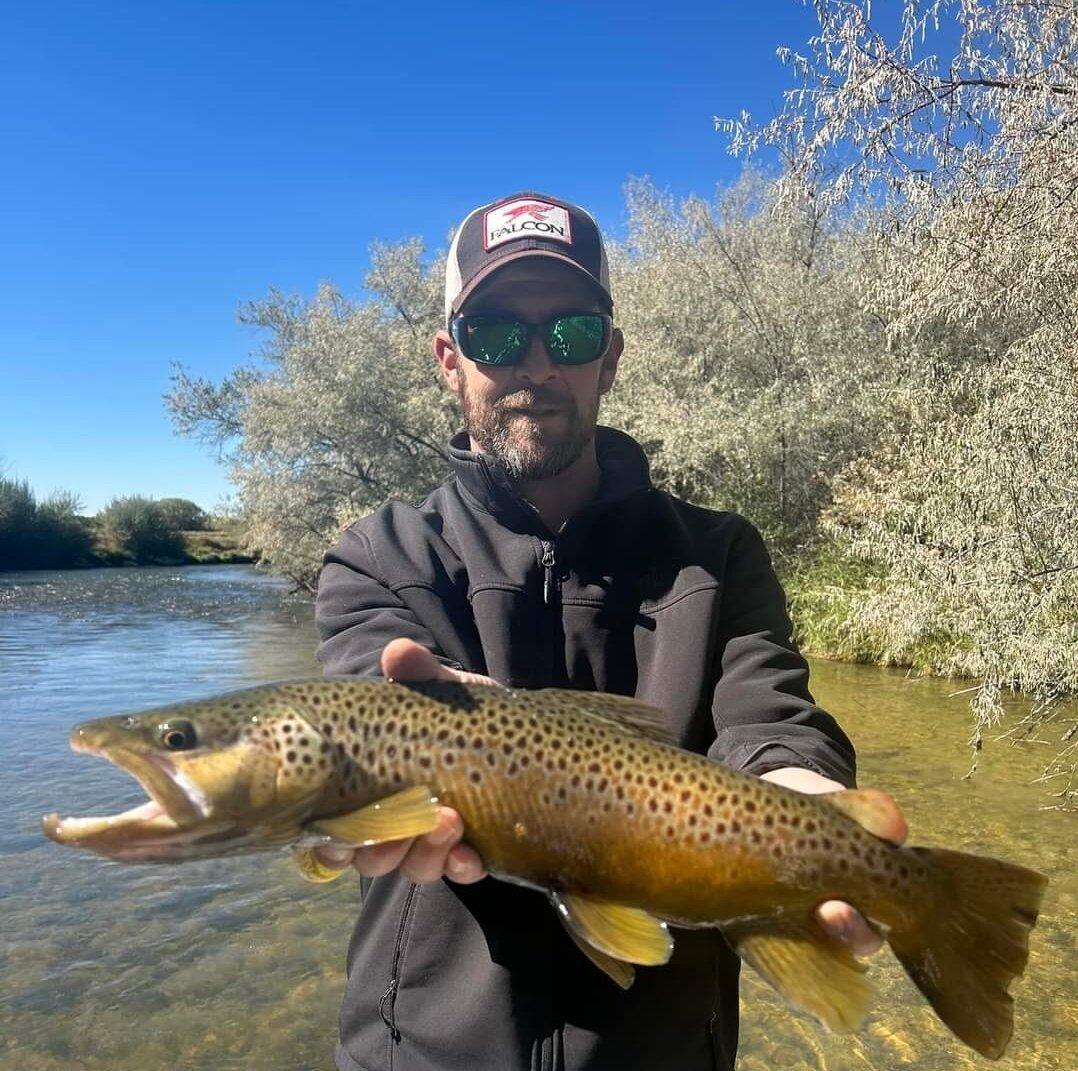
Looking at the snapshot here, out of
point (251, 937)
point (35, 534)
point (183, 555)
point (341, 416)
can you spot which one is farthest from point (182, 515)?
Answer: point (251, 937)

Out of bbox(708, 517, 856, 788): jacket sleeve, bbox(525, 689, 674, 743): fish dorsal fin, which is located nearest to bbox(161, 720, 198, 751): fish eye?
bbox(525, 689, 674, 743): fish dorsal fin

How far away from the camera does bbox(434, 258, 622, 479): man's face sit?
135 inches

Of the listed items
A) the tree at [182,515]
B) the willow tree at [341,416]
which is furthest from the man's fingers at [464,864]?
the tree at [182,515]

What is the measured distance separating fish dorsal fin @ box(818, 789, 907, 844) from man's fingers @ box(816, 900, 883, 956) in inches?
7.9

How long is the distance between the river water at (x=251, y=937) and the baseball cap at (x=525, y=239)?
4619 millimetres

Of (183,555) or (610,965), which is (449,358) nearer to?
(610,965)

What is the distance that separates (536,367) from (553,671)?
3.91 feet

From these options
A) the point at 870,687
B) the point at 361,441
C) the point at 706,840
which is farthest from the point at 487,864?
the point at 361,441

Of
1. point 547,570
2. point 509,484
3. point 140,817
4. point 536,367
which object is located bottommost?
point 140,817

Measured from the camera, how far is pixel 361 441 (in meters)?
26.5

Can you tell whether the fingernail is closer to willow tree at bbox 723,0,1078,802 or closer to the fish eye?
the fish eye

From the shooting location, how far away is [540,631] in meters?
3.08

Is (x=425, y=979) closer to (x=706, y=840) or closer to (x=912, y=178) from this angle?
(x=706, y=840)

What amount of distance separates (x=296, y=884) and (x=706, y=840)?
22.1 ft
